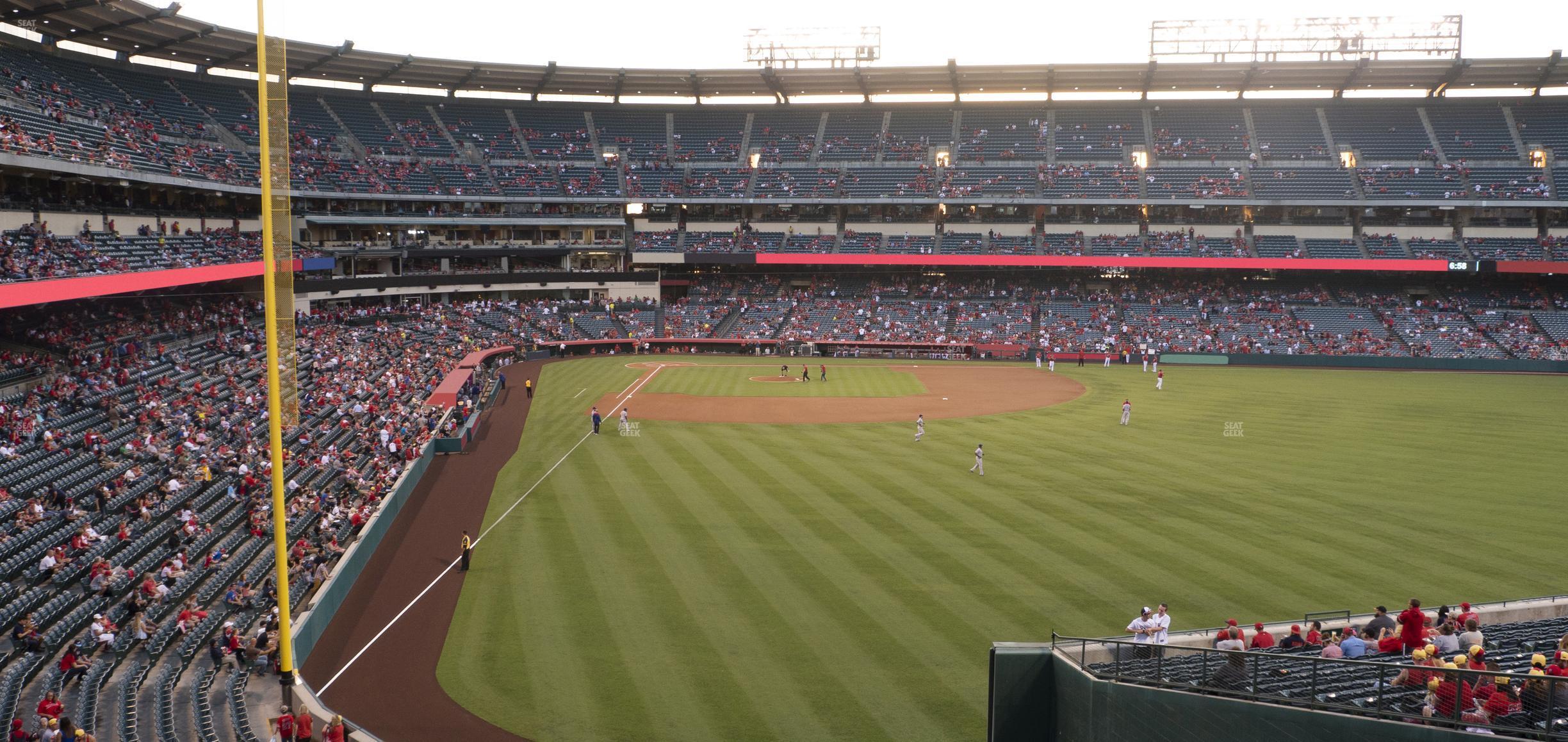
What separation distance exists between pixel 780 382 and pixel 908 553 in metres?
32.9

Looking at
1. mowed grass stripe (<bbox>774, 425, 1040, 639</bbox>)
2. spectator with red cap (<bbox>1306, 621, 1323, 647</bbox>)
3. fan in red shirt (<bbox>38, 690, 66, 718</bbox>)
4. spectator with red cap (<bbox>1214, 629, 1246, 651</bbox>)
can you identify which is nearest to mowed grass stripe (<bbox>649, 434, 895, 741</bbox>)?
mowed grass stripe (<bbox>774, 425, 1040, 639</bbox>)

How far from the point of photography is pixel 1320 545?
2230 centimetres

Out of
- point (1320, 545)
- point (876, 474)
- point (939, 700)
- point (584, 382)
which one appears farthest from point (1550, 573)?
point (584, 382)

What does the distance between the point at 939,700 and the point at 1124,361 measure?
54.0 m

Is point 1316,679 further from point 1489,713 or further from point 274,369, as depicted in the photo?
point 274,369

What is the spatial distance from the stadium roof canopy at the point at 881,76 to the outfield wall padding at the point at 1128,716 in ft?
198

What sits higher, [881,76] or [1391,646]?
[881,76]

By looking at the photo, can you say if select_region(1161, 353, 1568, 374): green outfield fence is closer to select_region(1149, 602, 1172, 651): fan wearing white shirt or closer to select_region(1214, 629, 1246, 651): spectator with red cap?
select_region(1149, 602, 1172, 651): fan wearing white shirt

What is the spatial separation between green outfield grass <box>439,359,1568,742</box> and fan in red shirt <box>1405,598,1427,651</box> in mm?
5251

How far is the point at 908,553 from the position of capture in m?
22.3

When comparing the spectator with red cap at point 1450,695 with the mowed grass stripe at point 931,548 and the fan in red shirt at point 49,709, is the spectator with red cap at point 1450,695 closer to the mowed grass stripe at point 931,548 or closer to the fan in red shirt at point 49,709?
the mowed grass stripe at point 931,548

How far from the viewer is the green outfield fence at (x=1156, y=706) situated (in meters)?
9.45

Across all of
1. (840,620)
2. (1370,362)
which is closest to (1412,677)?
(840,620)

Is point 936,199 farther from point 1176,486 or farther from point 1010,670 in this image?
point 1010,670
